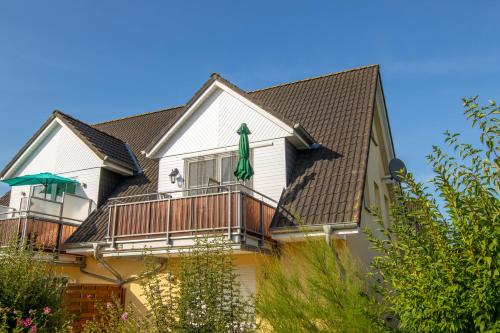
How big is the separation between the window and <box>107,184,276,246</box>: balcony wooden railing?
5.15 feet

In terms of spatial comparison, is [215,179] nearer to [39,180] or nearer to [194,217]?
[194,217]

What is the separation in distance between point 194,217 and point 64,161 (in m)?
8.24

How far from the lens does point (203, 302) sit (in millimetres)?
5949

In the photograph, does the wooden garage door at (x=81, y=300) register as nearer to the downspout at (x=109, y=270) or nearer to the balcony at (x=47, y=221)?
the downspout at (x=109, y=270)

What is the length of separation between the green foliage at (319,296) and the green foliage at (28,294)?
14.6ft

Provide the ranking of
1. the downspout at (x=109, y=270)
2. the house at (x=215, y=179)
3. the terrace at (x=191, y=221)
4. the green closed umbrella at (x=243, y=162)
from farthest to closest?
the downspout at (x=109, y=270) < the green closed umbrella at (x=243, y=162) < the house at (x=215, y=179) < the terrace at (x=191, y=221)

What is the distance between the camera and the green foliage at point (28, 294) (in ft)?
26.6

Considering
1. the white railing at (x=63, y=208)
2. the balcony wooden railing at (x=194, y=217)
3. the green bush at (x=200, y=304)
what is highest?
the white railing at (x=63, y=208)

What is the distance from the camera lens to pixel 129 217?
11.4 meters

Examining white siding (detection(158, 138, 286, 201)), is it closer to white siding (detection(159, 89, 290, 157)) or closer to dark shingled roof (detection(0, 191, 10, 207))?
white siding (detection(159, 89, 290, 157))

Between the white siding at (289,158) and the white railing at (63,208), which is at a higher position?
the white siding at (289,158)

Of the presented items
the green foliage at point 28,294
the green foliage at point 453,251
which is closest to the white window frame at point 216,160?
the green foliage at point 28,294

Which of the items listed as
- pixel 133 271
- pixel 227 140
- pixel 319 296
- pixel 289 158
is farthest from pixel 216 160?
pixel 319 296

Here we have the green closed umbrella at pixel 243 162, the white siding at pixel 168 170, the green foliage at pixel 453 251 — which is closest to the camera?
the green foliage at pixel 453 251
